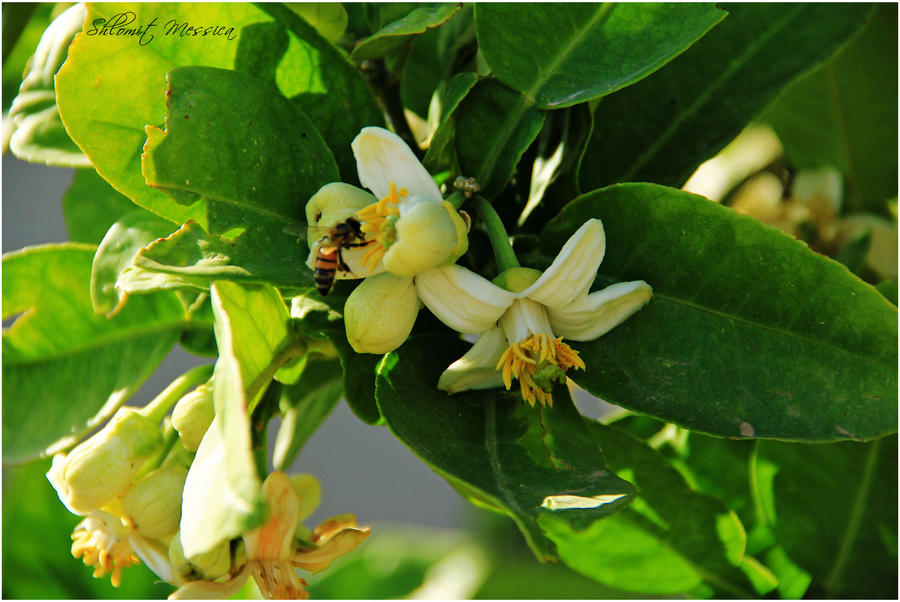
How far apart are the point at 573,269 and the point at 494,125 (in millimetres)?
143

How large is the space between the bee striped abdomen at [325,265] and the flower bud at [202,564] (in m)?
0.21

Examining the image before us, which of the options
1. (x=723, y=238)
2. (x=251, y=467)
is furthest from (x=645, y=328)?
(x=251, y=467)

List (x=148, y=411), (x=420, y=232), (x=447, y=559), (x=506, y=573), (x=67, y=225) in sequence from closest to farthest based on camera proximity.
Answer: (x=420, y=232) < (x=148, y=411) < (x=67, y=225) < (x=506, y=573) < (x=447, y=559)

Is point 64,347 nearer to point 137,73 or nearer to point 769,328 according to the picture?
point 137,73

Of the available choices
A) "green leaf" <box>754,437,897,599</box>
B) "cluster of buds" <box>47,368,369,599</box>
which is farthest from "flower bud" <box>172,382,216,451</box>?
"green leaf" <box>754,437,897,599</box>

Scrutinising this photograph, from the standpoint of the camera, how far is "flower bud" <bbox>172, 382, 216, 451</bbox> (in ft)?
2.07

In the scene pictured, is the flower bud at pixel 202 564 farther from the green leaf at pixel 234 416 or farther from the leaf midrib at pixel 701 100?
the leaf midrib at pixel 701 100

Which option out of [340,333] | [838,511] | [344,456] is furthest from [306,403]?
[344,456]

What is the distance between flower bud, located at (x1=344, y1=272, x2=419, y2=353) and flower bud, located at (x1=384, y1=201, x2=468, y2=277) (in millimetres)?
13

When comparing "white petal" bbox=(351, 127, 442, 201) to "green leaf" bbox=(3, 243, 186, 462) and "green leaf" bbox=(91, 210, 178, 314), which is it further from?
"green leaf" bbox=(3, 243, 186, 462)

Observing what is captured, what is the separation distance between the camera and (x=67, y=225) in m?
0.95

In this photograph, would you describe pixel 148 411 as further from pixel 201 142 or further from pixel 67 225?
pixel 67 225

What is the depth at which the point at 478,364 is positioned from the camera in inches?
24.4

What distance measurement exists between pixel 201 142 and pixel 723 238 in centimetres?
37
